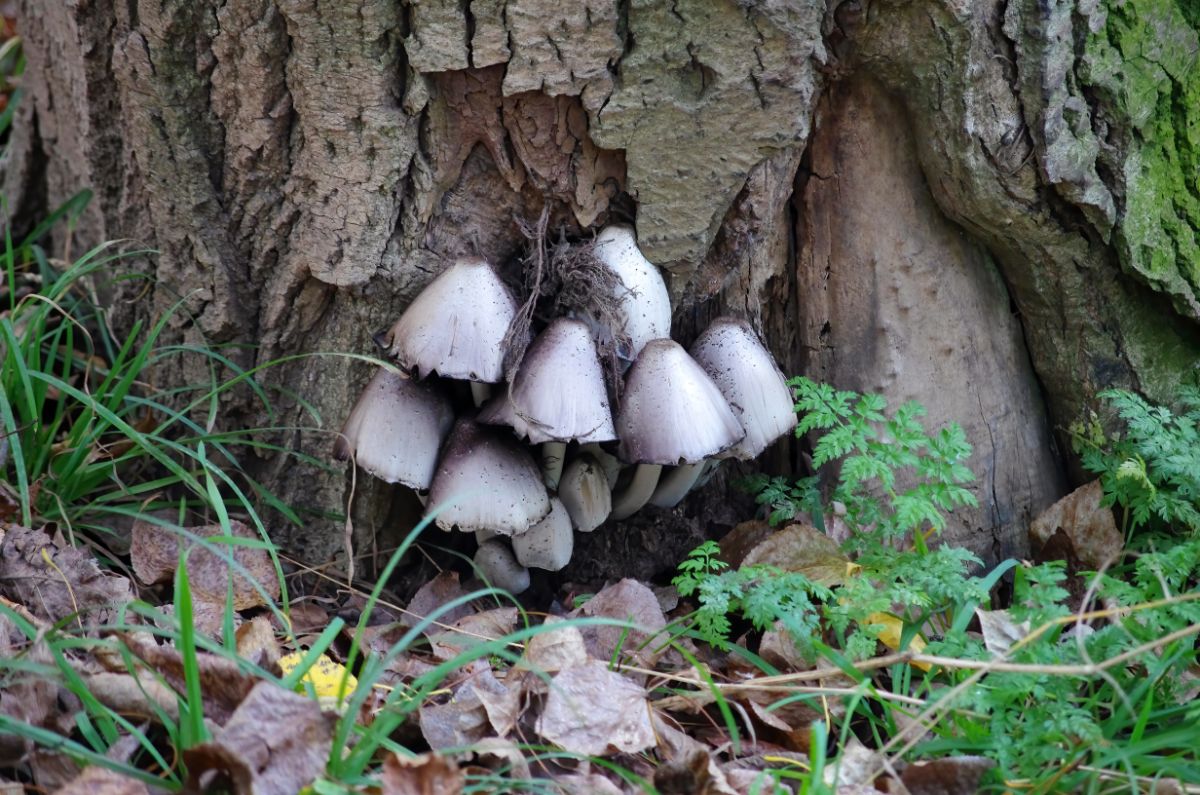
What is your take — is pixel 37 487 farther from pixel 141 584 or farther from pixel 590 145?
pixel 590 145

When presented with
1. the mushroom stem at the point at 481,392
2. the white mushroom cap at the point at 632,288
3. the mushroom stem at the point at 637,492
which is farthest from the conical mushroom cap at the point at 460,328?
the mushroom stem at the point at 637,492

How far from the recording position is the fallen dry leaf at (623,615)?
7.59 feet

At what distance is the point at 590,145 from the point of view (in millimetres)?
2361

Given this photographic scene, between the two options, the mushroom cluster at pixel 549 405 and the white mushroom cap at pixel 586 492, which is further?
the white mushroom cap at pixel 586 492

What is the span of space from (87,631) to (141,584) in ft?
1.78

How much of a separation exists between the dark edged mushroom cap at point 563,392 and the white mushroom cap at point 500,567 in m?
0.48

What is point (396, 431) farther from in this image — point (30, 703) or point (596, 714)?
point (30, 703)

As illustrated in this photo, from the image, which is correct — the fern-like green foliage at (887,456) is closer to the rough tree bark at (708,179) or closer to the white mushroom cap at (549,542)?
the rough tree bark at (708,179)

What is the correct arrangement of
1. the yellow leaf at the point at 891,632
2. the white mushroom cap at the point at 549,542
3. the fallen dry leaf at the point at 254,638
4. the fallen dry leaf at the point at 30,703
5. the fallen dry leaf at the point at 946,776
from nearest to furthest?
1. the fallen dry leaf at the point at 30,703
2. the fallen dry leaf at the point at 946,776
3. the fallen dry leaf at the point at 254,638
4. the yellow leaf at the point at 891,632
5. the white mushroom cap at the point at 549,542

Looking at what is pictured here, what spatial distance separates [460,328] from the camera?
2236mm

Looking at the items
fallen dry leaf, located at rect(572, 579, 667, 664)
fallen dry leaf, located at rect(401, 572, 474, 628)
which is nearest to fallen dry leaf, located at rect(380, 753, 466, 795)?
fallen dry leaf, located at rect(572, 579, 667, 664)

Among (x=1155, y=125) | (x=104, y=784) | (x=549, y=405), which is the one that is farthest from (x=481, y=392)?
(x=1155, y=125)

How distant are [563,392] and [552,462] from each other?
33 centimetres

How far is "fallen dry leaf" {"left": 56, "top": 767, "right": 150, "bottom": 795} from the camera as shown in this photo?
5.07 feet
